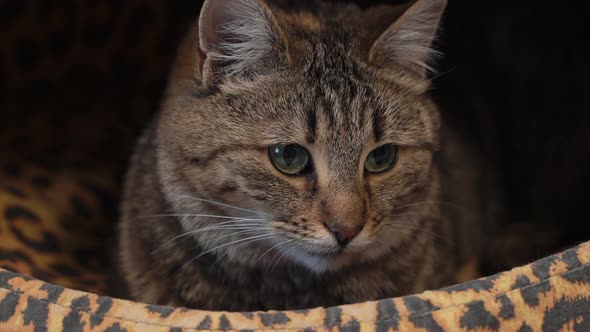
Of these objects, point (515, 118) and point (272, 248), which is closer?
point (272, 248)

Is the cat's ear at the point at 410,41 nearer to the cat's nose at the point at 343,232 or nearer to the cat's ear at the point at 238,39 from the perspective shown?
the cat's ear at the point at 238,39

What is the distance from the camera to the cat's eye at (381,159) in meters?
1.42

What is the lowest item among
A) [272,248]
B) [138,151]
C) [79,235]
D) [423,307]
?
[79,235]

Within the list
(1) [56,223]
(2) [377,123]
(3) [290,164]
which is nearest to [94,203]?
(1) [56,223]

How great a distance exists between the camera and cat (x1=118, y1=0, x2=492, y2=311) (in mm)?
1334

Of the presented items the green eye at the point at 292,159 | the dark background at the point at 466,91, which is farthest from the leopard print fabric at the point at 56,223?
the green eye at the point at 292,159

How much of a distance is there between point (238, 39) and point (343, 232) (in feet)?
1.42

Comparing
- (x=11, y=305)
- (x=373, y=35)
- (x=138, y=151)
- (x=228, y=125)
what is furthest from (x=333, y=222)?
(x=138, y=151)

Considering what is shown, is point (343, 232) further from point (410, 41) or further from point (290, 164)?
point (410, 41)

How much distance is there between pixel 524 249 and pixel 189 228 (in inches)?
42.0

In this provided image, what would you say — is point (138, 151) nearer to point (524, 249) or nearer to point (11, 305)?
point (11, 305)

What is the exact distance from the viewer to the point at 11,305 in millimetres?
1212

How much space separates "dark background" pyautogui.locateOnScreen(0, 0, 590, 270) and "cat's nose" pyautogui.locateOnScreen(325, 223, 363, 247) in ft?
3.04

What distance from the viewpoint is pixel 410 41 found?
1476 millimetres
